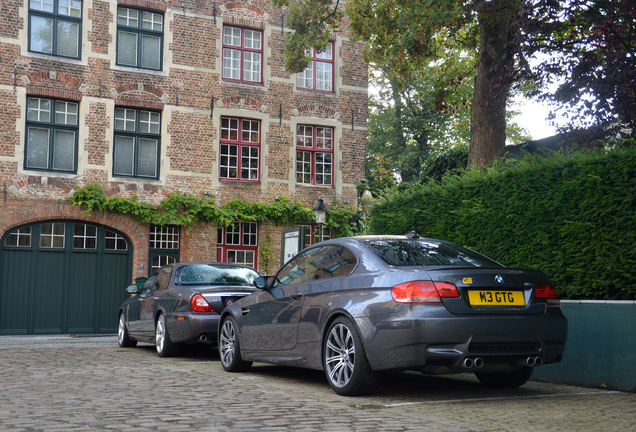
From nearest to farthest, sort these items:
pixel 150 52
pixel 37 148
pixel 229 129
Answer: pixel 37 148, pixel 150 52, pixel 229 129

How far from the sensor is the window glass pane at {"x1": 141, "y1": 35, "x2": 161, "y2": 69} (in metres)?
22.7

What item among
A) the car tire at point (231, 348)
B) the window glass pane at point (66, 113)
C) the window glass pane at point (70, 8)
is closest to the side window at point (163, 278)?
the car tire at point (231, 348)

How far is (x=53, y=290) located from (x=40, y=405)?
15556 millimetres

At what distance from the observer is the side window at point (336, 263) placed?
7395mm

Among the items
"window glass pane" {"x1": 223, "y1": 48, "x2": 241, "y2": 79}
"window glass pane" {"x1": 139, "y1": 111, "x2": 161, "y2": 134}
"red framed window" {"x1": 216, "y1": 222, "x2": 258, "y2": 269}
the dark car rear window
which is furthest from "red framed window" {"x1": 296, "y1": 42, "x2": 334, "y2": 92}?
the dark car rear window

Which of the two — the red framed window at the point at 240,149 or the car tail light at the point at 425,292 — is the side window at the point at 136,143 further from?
the car tail light at the point at 425,292

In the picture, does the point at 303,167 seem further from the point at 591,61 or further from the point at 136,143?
the point at 591,61

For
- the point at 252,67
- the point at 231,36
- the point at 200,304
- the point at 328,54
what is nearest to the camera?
the point at 200,304

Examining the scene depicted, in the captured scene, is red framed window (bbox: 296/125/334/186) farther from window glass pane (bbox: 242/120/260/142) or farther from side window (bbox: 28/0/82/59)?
side window (bbox: 28/0/82/59)

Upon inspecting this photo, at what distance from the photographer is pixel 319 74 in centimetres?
2530

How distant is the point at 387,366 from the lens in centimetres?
656

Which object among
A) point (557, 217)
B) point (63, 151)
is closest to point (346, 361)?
point (557, 217)

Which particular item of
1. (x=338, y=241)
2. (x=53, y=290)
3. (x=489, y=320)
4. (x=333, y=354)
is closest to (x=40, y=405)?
(x=333, y=354)

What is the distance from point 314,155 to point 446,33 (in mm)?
7707
